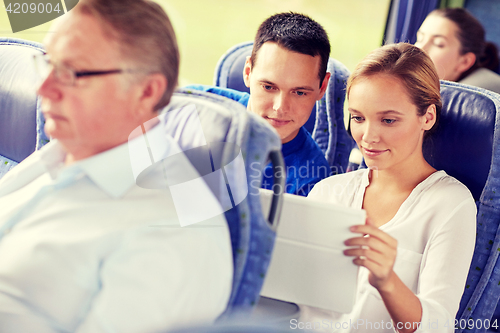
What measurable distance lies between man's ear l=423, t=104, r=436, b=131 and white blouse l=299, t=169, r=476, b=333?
12 centimetres

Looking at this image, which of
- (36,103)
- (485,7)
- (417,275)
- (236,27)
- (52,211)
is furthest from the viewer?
(485,7)

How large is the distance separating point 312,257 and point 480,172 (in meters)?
0.54

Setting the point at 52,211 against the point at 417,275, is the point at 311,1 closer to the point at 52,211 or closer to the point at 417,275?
the point at 417,275

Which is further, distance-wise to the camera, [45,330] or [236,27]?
[236,27]

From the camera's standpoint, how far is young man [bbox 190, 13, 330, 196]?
3.62 ft

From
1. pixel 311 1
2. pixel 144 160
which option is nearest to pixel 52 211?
pixel 144 160

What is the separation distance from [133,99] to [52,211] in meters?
0.24

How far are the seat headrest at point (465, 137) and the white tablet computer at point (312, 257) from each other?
1.60 feet

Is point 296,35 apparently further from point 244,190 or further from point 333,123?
point 244,190

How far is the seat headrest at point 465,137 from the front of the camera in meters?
1.03

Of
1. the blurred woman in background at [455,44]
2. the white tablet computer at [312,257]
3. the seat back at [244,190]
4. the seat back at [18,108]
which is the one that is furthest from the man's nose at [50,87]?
the blurred woman in background at [455,44]

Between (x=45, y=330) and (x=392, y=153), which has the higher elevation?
(x=392, y=153)

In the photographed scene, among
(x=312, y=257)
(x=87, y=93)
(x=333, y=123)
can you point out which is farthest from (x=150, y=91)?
(x=333, y=123)

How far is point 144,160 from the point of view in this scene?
740mm
